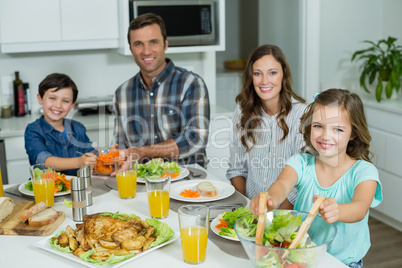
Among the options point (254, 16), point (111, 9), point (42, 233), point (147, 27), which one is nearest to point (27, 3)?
point (111, 9)

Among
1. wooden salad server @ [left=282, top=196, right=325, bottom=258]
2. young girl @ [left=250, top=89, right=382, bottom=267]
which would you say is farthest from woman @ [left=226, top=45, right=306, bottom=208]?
wooden salad server @ [left=282, top=196, right=325, bottom=258]

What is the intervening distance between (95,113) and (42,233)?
2.22 m

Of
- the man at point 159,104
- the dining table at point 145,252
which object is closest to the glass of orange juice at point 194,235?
the dining table at point 145,252

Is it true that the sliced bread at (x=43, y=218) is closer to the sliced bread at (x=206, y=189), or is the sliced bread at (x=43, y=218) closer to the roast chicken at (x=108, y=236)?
the roast chicken at (x=108, y=236)

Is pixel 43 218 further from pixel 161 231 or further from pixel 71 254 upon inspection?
pixel 161 231

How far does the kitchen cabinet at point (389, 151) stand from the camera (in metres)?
3.65

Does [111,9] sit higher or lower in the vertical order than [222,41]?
higher

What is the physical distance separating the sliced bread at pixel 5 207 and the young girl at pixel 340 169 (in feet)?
3.01

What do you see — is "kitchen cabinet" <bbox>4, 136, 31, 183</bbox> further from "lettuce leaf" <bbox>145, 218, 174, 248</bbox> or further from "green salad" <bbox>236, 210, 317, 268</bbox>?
"green salad" <bbox>236, 210, 317, 268</bbox>

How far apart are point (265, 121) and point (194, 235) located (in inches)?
42.5

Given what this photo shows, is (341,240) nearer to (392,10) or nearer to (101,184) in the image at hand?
(101,184)

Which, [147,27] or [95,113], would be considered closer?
[147,27]

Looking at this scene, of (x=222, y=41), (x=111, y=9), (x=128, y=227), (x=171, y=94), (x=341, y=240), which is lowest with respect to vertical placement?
(x=341, y=240)

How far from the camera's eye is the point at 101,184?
2.17 meters
